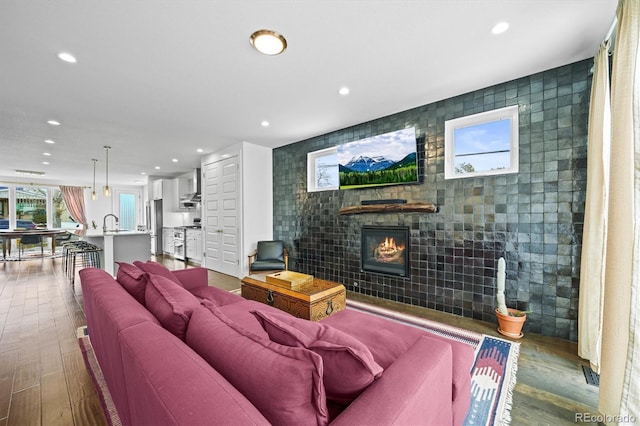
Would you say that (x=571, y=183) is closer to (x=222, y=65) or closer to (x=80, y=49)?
(x=222, y=65)

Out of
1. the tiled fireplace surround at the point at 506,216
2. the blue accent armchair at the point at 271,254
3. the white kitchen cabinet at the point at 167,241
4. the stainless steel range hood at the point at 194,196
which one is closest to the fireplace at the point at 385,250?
the tiled fireplace surround at the point at 506,216

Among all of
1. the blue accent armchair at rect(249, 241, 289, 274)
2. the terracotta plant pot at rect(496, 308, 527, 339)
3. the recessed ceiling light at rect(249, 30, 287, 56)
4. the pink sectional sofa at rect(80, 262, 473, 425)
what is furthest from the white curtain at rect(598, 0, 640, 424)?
the blue accent armchair at rect(249, 241, 289, 274)

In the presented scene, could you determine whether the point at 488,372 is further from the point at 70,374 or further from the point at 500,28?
the point at 70,374

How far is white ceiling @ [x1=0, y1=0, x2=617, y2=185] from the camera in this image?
166 cm

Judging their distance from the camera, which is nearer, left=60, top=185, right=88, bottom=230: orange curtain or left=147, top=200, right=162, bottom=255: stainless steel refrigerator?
left=147, top=200, right=162, bottom=255: stainless steel refrigerator

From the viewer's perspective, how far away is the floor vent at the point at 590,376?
69.2 inches

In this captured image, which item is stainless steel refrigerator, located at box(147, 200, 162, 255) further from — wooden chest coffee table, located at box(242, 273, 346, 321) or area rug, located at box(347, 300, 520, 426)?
area rug, located at box(347, 300, 520, 426)

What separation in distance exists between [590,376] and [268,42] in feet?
11.2

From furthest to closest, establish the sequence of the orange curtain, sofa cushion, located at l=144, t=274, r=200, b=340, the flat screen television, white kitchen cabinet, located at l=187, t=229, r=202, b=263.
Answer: the orange curtain < white kitchen cabinet, located at l=187, t=229, r=202, b=263 < the flat screen television < sofa cushion, located at l=144, t=274, r=200, b=340

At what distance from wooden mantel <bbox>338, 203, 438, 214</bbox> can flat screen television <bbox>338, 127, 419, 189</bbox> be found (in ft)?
1.01

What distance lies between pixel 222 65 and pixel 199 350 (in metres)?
2.28

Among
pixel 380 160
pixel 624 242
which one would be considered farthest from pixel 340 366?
pixel 380 160

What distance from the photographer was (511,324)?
92.6 inches

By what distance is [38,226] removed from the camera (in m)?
8.10
